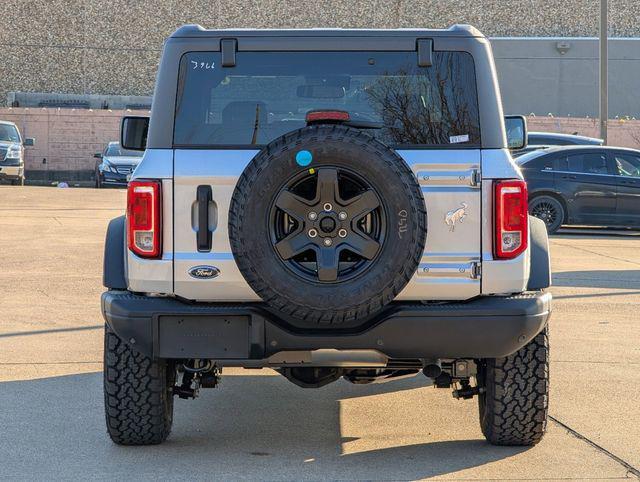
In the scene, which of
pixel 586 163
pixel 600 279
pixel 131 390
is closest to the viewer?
pixel 131 390

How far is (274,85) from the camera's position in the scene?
19.3 ft

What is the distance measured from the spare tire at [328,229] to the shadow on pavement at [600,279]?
314 inches

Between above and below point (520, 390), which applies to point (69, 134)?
above

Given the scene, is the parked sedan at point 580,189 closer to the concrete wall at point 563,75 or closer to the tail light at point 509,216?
the tail light at point 509,216

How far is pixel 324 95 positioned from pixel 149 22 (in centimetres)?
5207

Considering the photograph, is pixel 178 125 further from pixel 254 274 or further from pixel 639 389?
pixel 639 389

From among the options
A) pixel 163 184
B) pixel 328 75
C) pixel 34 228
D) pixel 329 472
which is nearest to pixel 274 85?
pixel 328 75

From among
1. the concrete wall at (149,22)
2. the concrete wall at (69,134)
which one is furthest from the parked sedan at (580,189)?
the concrete wall at (149,22)

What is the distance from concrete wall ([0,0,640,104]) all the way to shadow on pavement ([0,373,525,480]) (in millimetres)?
49452

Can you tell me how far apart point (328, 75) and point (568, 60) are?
4930cm

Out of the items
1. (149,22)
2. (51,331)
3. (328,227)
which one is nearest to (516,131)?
(328,227)

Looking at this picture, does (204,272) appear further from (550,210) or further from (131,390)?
(550,210)

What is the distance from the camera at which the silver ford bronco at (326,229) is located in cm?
535

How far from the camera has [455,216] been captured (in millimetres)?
5695
